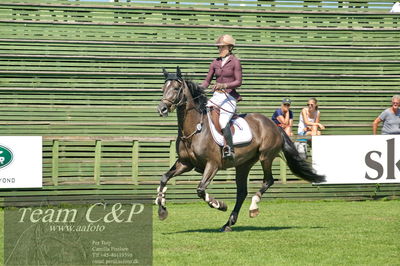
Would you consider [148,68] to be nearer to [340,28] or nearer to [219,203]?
[340,28]

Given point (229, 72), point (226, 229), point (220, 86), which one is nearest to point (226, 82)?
point (229, 72)

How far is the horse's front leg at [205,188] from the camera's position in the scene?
11195 mm

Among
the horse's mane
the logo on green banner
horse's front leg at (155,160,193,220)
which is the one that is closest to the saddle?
the horse's mane

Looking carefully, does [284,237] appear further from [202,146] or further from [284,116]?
[284,116]

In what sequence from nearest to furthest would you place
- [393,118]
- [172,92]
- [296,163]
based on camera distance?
[172,92]
[296,163]
[393,118]

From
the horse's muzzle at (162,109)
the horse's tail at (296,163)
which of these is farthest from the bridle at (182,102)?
the horse's tail at (296,163)

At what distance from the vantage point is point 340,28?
22.0m

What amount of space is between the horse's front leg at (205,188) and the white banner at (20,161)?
5.54 m

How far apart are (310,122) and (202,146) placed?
7.46 metres

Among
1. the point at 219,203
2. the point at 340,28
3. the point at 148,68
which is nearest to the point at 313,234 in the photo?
the point at 219,203

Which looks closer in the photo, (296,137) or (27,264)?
(27,264)

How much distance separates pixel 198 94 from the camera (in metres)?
11.9

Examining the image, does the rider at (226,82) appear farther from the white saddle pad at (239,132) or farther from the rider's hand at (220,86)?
the white saddle pad at (239,132)

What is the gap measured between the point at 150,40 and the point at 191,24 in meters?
1.21
